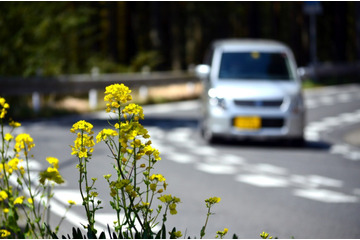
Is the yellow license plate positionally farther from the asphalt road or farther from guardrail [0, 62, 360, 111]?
guardrail [0, 62, 360, 111]

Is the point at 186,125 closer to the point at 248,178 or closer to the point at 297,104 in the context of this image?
the point at 297,104

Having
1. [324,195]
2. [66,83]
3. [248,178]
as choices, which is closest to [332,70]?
[66,83]

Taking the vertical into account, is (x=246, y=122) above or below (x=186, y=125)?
above

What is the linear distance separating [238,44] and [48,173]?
11.1 m

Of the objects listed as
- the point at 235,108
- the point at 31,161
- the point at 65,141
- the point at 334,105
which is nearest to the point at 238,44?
the point at 235,108

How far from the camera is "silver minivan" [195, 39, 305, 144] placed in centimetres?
1322

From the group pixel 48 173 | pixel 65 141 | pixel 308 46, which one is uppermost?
pixel 48 173

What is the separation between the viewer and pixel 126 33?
42594 millimetres

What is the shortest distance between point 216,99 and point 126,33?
97.4ft

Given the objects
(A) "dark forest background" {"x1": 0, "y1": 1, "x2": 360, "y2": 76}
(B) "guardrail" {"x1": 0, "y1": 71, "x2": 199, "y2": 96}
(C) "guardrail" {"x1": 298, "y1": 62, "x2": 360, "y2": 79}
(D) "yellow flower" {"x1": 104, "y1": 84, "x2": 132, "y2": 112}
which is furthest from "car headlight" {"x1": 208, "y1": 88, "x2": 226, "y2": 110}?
(C) "guardrail" {"x1": 298, "y1": 62, "x2": 360, "y2": 79}

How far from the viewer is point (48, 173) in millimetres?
3795

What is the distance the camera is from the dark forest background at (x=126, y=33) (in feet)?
68.0

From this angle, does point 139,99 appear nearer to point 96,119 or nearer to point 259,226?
point 96,119

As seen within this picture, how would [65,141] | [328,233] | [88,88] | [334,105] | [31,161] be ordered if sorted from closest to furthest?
1. [328,233]
2. [31,161]
3. [65,141]
4. [88,88]
5. [334,105]
